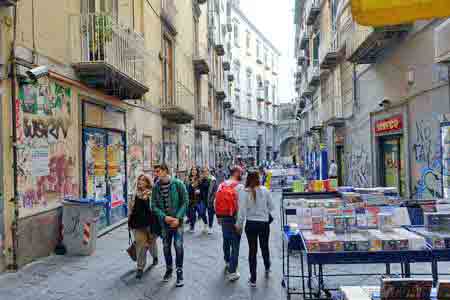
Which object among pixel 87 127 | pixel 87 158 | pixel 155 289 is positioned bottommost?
pixel 155 289

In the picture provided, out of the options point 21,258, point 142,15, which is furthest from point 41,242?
point 142,15

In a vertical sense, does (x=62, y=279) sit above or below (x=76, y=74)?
below

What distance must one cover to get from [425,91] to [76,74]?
764 cm

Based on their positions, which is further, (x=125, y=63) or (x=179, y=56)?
(x=179, y=56)

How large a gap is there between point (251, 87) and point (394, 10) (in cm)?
4964

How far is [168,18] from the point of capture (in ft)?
57.1

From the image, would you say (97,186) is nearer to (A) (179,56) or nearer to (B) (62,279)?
(B) (62,279)

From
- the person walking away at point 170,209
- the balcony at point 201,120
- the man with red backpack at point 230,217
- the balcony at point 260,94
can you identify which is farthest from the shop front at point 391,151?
the balcony at point 260,94

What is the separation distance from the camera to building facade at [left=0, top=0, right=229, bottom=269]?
711cm

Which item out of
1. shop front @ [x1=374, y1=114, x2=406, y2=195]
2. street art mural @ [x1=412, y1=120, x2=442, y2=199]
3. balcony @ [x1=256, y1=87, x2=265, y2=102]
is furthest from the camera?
balcony @ [x1=256, y1=87, x2=265, y2=102]

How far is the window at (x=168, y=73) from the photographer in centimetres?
1786

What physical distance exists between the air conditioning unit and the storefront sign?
14.4 feet

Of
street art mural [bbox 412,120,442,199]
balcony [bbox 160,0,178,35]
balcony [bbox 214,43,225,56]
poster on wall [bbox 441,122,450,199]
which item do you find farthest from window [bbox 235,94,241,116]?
poster on wall [bbox 441,122,450,199]

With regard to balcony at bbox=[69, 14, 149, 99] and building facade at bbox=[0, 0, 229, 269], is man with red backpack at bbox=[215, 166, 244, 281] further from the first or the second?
balcony at bbox=[69, 14, 149, 99]
